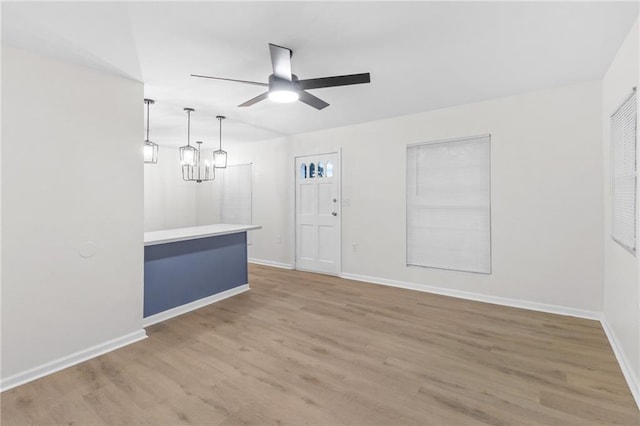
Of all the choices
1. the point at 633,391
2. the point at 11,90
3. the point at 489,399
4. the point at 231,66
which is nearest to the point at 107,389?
the point at 11,90

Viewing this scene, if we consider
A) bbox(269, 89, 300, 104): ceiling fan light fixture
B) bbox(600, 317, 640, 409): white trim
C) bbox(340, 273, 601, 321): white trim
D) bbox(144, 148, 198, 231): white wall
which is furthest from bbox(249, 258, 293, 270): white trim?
bbox(600, 317, 640, 409): white trim

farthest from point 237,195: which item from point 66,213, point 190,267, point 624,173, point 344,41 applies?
point 624,173

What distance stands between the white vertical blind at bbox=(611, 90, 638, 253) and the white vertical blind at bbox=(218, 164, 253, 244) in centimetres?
522

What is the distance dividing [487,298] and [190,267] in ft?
11.6

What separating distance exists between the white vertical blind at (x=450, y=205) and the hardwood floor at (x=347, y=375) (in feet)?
2.66

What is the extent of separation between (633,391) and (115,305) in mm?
3824

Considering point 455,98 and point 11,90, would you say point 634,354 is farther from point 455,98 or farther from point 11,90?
point 11,90

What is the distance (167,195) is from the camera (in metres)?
6.51

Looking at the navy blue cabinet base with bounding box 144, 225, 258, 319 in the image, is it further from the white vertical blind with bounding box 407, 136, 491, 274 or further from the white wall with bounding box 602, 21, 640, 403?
the white wall with bounding box 602, 21, 640, 403

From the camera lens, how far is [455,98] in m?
3.47

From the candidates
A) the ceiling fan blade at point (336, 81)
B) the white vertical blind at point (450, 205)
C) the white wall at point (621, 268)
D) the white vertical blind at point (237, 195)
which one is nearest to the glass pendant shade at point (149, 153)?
the ceiling fan blade at point (336, 81)

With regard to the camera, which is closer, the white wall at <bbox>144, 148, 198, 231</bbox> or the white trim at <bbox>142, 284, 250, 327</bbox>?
the white trim at <bbox>142, 284, 250, 327</bbox>

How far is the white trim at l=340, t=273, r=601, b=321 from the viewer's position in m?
3.09

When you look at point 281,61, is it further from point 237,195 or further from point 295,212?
point 237,195
